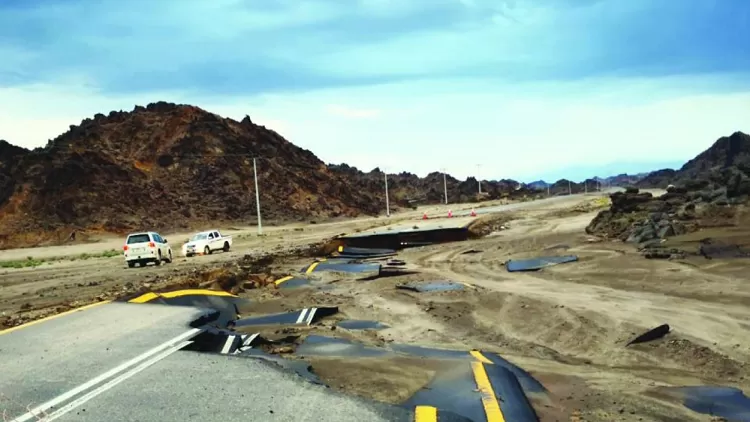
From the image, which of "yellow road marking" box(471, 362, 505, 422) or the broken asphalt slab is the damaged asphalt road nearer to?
"yellow road marking" box(471, 362, 505, 422)

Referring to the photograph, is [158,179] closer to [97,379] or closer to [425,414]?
[97,379]

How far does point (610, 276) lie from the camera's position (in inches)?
623

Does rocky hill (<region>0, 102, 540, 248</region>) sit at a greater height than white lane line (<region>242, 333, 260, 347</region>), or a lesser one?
greater

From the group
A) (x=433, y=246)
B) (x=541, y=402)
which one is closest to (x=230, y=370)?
(x=541, y=402)

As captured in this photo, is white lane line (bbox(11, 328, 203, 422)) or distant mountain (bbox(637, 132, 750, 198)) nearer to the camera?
white lane line (bbox(11, 328, 203, 422))

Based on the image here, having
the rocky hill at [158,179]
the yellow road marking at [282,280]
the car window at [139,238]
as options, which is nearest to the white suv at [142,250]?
the car window at [139,238]

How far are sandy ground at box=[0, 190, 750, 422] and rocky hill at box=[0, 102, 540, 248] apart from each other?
50222 millimetres

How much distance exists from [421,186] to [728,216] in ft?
453

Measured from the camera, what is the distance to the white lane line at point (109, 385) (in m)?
5.61

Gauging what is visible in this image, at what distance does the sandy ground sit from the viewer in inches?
264

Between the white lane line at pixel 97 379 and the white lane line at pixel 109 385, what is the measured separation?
107 mm

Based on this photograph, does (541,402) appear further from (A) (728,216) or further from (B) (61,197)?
(B) (61,197)

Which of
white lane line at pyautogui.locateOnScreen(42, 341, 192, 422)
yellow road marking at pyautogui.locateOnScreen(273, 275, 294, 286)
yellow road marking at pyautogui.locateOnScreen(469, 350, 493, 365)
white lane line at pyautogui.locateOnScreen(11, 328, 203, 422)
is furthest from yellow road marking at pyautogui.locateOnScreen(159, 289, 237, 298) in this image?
yellow road marking at pyautogui.locateOnScreen(469, 350, 493, 365)

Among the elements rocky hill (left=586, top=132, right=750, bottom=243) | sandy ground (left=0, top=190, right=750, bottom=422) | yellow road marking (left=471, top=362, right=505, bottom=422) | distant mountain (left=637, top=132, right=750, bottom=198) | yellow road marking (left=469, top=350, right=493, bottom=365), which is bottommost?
sandy ground (left=0, top=190, right=750, bottom=422)
